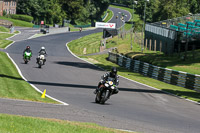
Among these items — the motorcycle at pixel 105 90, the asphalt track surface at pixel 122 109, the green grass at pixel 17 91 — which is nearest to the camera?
the asphalt track surface at pixel 122 109

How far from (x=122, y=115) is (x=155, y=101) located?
7.02m

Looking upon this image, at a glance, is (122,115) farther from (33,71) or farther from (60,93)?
(33,71)

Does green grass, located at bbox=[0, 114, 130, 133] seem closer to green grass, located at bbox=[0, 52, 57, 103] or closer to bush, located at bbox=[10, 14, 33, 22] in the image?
green grass, located at bbox=[0, 52, 57, 103]

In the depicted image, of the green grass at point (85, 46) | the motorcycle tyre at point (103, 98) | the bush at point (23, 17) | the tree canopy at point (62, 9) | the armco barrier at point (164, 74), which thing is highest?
the tree canopy at point (62, 9)

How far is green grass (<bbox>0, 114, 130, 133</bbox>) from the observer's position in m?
11.0

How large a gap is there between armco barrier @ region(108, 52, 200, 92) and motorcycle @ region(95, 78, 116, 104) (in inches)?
543

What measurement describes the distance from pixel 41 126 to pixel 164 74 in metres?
26.6

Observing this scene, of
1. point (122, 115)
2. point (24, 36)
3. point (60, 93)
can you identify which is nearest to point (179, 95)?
point (60, 93)

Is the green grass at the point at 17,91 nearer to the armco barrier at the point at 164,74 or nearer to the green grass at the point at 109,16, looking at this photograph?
the armco barrier at the point at 164,74

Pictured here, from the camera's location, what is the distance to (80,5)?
5669 inches

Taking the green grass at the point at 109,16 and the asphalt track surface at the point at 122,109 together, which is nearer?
the asphalt track surface at the point at 122,109

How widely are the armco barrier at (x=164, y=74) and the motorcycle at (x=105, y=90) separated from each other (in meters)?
13.8

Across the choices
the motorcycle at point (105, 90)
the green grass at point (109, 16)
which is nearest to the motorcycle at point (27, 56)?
the motorcycle at point (105, 90)

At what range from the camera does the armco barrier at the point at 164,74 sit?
32.6 m
